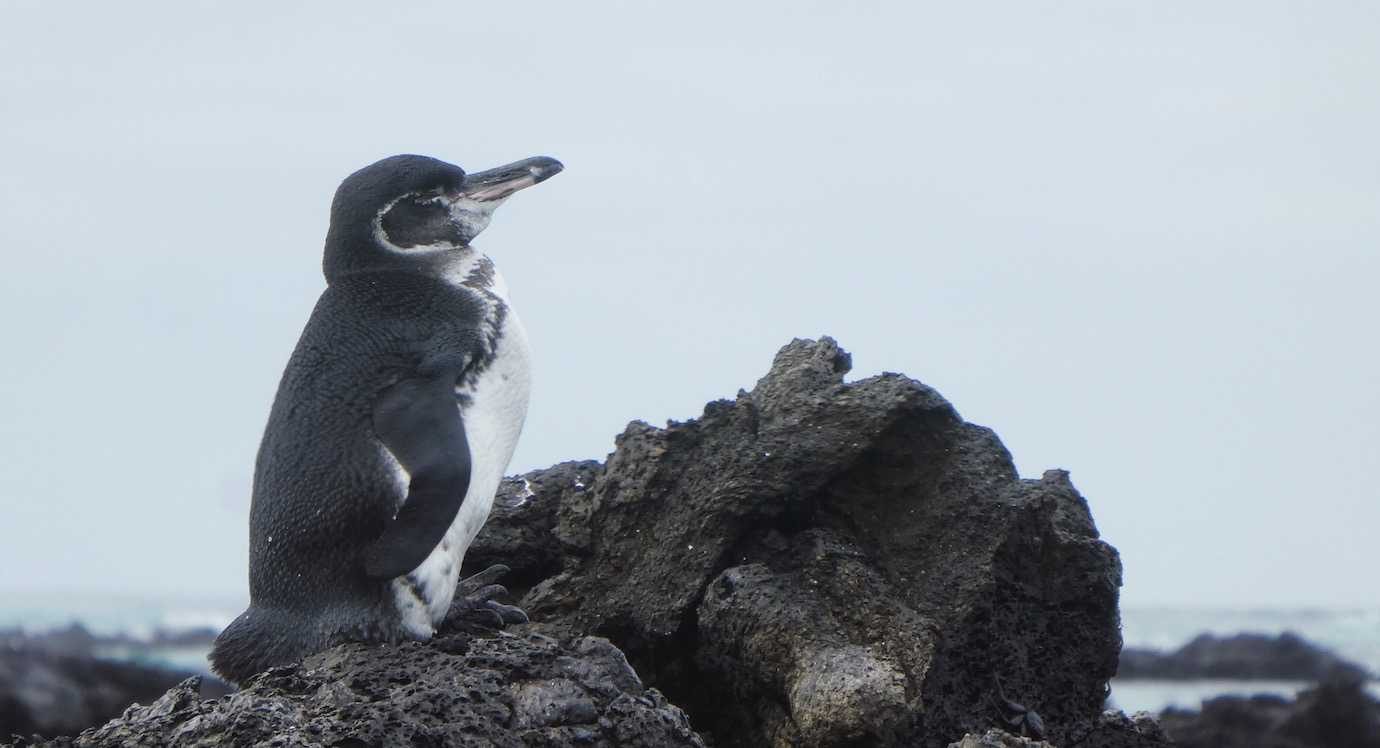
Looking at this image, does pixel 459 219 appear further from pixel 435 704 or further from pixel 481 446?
pixel 435 704

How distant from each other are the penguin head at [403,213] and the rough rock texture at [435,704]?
134 centimetres

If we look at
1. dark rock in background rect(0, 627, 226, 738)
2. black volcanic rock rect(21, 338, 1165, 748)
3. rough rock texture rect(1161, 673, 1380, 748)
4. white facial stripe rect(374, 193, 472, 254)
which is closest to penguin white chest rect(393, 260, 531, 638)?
white facial stripe rect(374, 193, 472, 254)

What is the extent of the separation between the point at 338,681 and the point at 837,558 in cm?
169

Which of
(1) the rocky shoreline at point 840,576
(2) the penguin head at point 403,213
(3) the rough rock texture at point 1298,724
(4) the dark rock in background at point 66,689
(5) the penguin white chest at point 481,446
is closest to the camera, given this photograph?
(5) the penguin white chest at point 481,446

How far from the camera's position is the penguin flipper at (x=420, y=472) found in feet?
17.1

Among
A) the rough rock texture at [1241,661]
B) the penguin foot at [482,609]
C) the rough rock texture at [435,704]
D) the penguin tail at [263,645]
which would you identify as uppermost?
the rough rock texture at [1241,661]

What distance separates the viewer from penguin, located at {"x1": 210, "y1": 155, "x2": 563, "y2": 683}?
5.26 meters

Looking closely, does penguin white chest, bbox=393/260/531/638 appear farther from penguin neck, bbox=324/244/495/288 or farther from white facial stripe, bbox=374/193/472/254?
white facial stripe, bbox=374/193/472/254

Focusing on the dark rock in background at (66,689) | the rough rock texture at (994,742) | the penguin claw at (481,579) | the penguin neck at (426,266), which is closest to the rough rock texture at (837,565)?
the penguin claw at (481,579)

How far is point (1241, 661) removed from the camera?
22.4 meters

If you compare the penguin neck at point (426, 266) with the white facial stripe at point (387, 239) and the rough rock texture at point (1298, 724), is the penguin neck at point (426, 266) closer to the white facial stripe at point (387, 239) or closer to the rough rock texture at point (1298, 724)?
the white facial stripe at point (387, 239)

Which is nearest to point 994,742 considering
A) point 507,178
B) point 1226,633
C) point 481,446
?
point 481,446

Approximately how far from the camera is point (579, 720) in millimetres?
4535

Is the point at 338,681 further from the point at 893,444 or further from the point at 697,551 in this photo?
the point at 893,444
